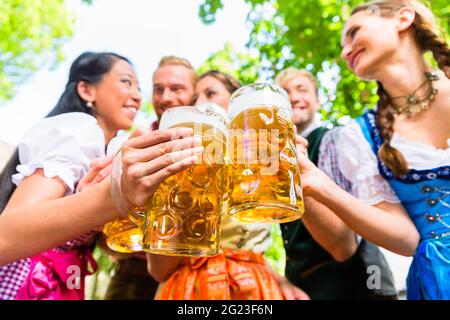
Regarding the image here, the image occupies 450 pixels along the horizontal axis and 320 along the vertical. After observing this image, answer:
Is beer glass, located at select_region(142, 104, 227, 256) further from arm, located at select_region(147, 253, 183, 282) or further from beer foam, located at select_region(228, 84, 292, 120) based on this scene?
arm, located at select_region(147, 253, 183, 282)

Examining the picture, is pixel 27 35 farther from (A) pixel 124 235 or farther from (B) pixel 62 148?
(A) pixel 124 235

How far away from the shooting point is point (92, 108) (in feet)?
4.13

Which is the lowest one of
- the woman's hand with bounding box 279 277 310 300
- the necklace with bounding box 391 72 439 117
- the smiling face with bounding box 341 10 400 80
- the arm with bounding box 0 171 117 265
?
the woman's hand with bounding box 279 277 310 300

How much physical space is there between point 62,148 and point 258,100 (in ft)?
1.85

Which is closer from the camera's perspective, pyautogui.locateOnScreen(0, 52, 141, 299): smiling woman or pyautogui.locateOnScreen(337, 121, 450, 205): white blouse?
pyautogui.locateOnScreen(0, 52, 141, 299): smiling woman

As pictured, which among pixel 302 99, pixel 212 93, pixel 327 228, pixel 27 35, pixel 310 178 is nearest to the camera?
pixel 310 178

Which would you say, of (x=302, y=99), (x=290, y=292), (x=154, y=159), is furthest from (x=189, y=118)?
(x=302, y=99)

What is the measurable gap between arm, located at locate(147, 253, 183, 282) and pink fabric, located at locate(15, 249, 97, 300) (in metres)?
0.20

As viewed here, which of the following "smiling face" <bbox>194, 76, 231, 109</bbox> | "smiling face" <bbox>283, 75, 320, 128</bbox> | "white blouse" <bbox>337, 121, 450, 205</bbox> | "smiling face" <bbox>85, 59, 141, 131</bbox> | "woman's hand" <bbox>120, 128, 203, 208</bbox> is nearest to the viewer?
"woman's hand" <bbox>120, 128, 203, 208</bbox>

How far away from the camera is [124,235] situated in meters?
0.82

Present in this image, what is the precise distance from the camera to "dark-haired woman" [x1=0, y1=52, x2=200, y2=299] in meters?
0.66

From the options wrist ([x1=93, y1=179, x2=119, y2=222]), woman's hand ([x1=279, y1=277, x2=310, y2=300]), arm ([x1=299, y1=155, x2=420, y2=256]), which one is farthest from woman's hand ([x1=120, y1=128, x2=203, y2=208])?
woman's hand ([x1=279, y1=277, x2=310, y2=300])
